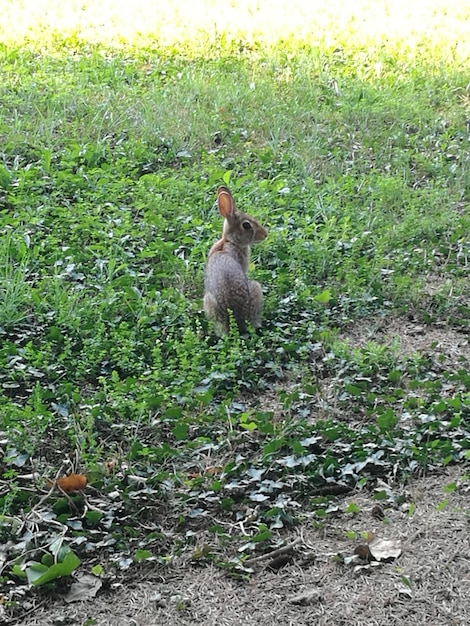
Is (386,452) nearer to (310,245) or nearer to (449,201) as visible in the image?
(310,245)

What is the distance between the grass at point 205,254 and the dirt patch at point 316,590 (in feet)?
0.56

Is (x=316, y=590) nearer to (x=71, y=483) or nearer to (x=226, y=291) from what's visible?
(x=71, y=483)

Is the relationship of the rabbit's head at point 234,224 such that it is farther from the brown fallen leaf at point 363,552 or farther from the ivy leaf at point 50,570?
the ivy leaf at point 50,570

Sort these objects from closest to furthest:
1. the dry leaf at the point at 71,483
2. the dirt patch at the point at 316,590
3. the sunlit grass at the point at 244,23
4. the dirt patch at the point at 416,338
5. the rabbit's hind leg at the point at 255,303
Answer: the dirt patch at the point at 316,590
the dry leaf at the point at 71,483
the dirt patch at the point at 416,338
the rabbit's hind leg at the point at 255,303
the sunlit grass at the point at 244,23

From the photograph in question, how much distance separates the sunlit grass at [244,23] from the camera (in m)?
9.95

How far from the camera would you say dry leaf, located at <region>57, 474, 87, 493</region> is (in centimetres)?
409

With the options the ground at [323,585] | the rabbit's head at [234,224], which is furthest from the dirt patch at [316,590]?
the rabbit's head at [234,224]

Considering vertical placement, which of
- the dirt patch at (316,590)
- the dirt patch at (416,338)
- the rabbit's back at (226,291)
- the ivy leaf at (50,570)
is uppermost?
the rabbit's back at (226,291)

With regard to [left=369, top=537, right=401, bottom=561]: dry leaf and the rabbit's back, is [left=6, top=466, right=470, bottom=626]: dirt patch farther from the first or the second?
the rabbit's back

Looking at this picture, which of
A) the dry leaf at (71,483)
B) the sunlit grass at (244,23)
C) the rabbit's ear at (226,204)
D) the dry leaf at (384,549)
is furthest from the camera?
the sunlit grass at (244,23)

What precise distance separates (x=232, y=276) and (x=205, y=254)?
0.81m

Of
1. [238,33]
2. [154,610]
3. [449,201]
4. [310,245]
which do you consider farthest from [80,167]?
[154,610]

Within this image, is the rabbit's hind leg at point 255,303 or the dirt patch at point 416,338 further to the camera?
the rabbit's hind leg at point 255,303

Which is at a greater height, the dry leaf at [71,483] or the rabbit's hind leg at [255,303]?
the rabbit's hind leg at [255,303]
